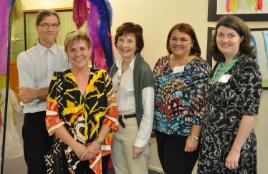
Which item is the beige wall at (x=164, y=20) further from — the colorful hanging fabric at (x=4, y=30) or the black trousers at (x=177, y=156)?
the colorful hanging fabric at (x=4, y=30)

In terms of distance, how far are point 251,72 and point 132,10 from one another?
6.16ft

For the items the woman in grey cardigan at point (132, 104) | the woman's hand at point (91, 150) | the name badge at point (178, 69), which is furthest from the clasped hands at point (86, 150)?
the name badge at point (178, 69)

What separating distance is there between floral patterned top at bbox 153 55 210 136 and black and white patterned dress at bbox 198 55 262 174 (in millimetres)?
107

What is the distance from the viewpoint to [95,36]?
2.67 metres

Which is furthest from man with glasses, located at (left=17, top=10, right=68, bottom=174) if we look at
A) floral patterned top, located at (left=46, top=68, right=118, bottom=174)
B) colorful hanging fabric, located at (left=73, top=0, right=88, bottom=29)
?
colorful hanging fabric, located at (left=73, top=0, right=88, bottom=29)

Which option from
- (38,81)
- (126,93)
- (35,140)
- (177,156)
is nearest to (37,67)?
(38,81)

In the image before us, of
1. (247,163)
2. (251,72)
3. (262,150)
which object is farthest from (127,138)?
(262,150)

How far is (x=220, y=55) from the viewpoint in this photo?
72.0 inches

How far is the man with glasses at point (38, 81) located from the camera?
6.57ft

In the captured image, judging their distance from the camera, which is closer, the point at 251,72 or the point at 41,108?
the point at 251,72

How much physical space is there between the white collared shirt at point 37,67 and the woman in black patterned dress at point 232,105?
1026mm

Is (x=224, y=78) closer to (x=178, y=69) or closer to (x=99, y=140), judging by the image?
(x=178, y=69)

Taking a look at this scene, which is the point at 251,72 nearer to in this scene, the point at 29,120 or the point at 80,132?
the point at 80,132

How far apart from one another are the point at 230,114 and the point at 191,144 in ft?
1.21
